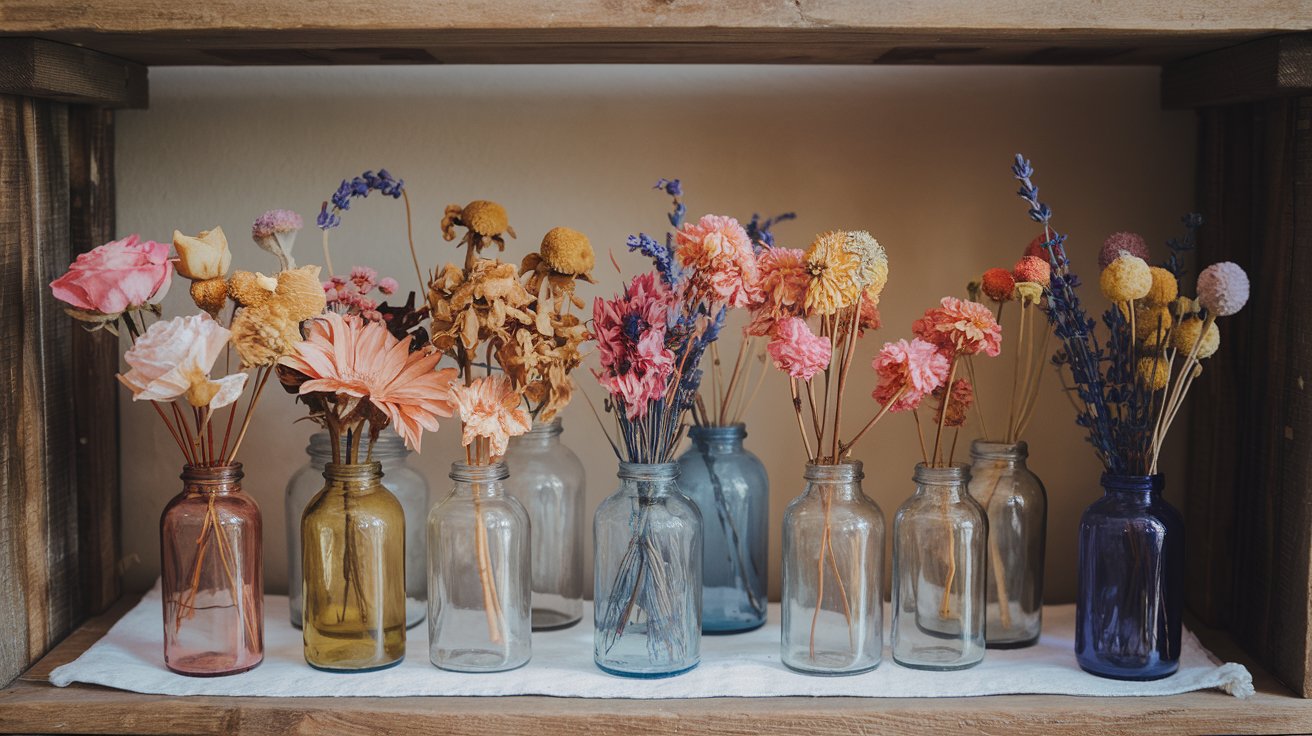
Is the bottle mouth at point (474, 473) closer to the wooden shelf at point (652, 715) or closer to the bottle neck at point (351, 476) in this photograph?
the bottle neck at point (351, 476)

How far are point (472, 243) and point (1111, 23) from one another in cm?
64

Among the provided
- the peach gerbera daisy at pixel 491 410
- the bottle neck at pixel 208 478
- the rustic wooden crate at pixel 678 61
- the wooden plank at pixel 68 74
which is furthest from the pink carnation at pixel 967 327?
the wooden plank at pixel 68 74

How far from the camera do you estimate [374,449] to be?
1242 millimetres

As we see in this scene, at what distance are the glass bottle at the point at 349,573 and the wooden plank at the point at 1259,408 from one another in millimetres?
903

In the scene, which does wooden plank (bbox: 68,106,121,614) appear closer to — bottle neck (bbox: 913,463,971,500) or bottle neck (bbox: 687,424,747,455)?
bottle neck (bbox: 687,424,747,455)

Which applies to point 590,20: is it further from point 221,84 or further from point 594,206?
point 221,84

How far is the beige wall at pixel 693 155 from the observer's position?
4.41ft

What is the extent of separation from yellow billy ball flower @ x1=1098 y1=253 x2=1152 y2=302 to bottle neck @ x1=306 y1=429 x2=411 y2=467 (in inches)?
30.2

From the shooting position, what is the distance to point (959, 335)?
107 centimetres

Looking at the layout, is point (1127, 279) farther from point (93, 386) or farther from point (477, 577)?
point (93, 386)

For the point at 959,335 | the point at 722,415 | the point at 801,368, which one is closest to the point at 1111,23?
the point at 959,335

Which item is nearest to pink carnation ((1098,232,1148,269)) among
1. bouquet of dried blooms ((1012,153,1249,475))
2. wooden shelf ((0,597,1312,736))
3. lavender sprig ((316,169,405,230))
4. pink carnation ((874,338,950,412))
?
bouquet of dried blooms ((1012,153,1249,475))

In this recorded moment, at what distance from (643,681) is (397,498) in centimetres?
35

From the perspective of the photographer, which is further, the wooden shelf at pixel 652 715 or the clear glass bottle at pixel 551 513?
the clear glass bottle at pixel 551 513
